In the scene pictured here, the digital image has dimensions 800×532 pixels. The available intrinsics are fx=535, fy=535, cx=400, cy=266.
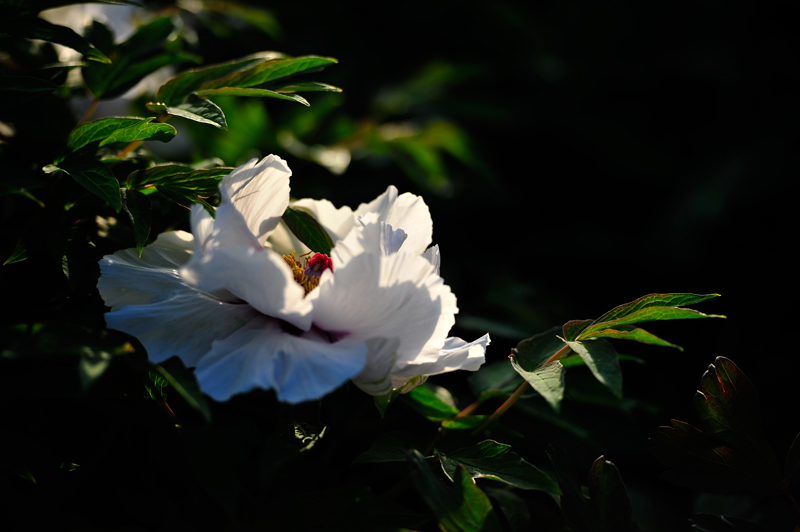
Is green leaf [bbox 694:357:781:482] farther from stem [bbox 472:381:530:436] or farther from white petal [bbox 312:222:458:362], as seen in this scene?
white petal [bbox 312:222:458:362]

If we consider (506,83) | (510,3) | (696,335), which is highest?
(510,3)

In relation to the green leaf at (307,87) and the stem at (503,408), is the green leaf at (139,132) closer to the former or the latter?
the green leaf at (307,87)

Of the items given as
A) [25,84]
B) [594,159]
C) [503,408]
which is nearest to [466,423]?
[503,408]

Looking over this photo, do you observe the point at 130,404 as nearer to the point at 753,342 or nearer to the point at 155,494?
the point at 155,494

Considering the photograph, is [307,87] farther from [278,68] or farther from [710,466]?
[710,466]

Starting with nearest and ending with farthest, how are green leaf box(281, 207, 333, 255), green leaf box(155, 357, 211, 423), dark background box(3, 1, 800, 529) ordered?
green leaf box(155, 357, 211, 423) < green leaf box(281, 207, 333, 255) < dark background box(3, 1, 800, 529)

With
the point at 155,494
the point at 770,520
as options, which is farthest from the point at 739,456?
the point at 155,494

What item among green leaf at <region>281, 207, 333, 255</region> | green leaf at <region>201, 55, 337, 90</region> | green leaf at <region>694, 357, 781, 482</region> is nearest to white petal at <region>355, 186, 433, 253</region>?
green leaf at <region>281, 207, 333, 255</region>
